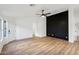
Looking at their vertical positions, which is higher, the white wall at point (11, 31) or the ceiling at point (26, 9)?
the ceiling at point (26, 9)

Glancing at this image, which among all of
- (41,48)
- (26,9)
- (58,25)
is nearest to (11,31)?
(26,9)

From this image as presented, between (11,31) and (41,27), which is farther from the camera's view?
(41,27)

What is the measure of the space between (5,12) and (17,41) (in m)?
0.63

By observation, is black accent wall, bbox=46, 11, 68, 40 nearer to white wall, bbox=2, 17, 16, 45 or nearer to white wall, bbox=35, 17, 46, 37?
white wall, bbox=35, 17, 46, 37

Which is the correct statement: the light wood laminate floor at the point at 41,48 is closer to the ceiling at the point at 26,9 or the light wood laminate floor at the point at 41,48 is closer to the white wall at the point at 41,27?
the white wall at the point at 41,27

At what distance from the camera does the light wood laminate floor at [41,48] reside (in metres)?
2.10

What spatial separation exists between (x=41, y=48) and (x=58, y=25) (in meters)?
0.61

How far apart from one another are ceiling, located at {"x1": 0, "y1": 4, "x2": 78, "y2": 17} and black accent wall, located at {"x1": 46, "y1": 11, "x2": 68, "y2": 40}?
4.8 inches

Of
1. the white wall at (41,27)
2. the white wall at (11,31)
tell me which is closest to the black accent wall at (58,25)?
the white wall at (41,27)

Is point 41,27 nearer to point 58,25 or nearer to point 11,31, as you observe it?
→ point 58,25

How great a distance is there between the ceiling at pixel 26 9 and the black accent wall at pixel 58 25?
4.8 inches

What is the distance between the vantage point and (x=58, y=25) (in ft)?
7.32

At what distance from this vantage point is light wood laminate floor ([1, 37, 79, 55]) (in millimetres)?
2100
